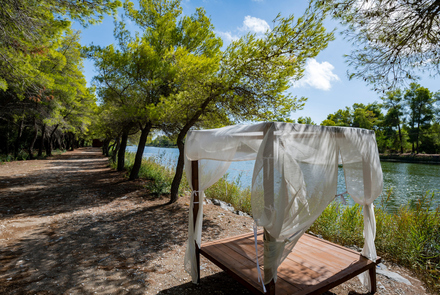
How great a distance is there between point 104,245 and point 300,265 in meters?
3.37

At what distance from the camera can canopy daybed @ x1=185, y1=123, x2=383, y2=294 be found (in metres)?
2.08

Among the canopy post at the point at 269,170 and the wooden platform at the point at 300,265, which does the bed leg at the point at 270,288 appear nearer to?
the wooden platform at the point at 300,265

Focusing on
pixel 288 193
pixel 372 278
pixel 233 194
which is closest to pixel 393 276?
pixel 372 278

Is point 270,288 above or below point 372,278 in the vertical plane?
above

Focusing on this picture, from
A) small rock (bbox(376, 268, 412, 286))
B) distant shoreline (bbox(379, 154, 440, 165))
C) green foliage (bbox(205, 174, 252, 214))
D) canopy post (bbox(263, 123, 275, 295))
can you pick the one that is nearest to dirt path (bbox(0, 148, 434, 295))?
small rock (bbox(376, 268, 412, 286))

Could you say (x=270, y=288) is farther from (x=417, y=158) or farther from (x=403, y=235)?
(x=417, y=158)

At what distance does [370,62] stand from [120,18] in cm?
766

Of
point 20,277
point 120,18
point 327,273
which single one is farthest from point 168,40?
point 327,273

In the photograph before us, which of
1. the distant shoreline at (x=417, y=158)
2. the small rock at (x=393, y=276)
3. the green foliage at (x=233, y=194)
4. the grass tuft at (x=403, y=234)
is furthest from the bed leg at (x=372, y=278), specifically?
the distant shoreline at (x=417, y=158)

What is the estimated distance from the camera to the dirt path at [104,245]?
2.95 metres

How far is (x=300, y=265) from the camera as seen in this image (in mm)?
2904

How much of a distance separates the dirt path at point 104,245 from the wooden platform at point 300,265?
427 mm

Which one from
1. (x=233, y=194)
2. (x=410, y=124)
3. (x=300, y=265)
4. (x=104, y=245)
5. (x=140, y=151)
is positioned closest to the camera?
(x=300, y=265)

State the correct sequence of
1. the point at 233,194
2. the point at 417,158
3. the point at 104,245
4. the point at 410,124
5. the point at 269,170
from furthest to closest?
the point at 410,124
the point at 417,158
the point at 233,194
the point at 104,245
the point at 269,170
